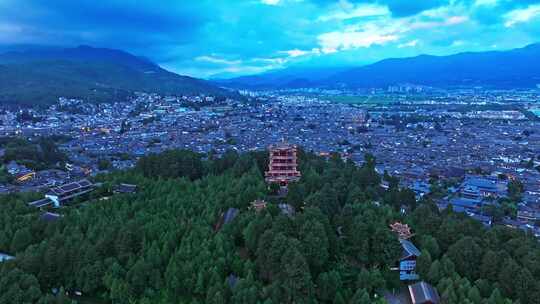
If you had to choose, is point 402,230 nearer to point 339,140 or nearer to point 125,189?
point 125,189

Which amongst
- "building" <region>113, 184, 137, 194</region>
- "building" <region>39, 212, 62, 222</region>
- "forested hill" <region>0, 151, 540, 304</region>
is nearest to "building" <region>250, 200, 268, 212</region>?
"forested hill" <region>0, 151, 540, 304</region>

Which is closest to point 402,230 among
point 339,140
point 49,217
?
point 49,217

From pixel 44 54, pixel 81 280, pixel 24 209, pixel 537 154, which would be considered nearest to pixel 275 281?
pixel 81 280

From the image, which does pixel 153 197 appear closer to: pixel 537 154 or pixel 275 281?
pixel 275 281

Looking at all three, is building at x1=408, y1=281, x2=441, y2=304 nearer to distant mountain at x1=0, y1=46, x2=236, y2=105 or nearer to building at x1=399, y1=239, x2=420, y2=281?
building at x1=399, y1=239, x2=420, y2=281

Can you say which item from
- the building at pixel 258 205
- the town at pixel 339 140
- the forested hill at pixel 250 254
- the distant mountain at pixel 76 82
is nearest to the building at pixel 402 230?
the forested hill at pixel 250 254

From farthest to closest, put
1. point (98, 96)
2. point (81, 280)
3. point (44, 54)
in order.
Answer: point (44, 54), point (98, 96), point (81, 280)
